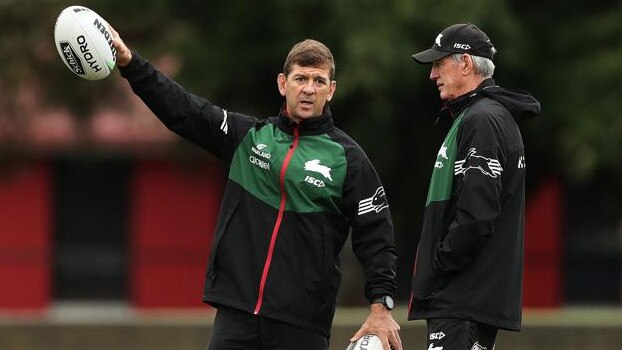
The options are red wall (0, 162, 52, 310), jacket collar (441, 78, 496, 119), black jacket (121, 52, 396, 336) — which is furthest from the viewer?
red wall (0, 162, 52, 310)

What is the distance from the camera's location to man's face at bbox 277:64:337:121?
22.1 ft

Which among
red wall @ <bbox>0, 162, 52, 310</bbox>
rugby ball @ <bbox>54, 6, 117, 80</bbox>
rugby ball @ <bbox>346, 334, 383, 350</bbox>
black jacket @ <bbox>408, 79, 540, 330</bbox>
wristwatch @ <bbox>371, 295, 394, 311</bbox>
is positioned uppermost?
red wall @ <bbox>0, 162, 52, 310</bbox>

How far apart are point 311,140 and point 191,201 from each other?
20794 millimetres

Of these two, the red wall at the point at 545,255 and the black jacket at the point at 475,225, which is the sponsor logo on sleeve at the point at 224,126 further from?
the red wall at the point at 545,255

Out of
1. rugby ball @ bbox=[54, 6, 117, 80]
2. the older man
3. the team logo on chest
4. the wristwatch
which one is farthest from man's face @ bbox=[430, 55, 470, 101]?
rugby ball @ bbox=[54, 6, 117, 80]

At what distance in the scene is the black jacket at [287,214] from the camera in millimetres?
6695

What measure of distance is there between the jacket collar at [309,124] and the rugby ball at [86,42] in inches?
31.0

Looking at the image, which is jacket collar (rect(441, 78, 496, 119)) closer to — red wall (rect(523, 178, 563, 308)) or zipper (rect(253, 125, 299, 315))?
zipper (rect(253, 125, 299, 315))

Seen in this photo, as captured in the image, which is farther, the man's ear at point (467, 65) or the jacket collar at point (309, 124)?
the jacket collar at point (309, 124)

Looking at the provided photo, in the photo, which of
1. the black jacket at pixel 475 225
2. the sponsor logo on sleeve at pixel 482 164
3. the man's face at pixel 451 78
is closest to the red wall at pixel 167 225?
the man's face at pixel 451 78

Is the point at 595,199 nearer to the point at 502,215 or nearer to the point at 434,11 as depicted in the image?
the point at 434,11

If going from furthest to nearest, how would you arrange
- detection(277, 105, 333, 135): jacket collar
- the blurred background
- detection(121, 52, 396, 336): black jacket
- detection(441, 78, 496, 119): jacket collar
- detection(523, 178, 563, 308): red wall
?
detection(523, 178, 563, 308): red wall
the blurred background
detection(277, 105, 333, 135): jacket collar
detection(121, 52, 396, 336): black jacket
detection(441, 78, 496, 119): jacket collar

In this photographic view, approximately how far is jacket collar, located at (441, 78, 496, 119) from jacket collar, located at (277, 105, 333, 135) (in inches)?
21.5

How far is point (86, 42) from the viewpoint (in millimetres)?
6637
